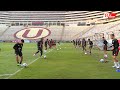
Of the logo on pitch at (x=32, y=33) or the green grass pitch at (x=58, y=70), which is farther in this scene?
the logo on pitch at (x=32, y=33)

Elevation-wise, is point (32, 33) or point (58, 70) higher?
point (32, 33)

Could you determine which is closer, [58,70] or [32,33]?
[58,70]

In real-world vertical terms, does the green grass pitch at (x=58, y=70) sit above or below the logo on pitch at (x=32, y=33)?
below

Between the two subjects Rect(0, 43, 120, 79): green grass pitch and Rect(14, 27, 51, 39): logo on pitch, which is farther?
Rect(14, 27, 51, 39): logo on pitch

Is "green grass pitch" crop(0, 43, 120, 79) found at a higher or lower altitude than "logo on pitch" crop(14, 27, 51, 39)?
lower

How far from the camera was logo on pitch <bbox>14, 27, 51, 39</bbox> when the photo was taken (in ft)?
375

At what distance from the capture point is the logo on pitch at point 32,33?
114 metres

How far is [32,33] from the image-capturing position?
12100 cm
